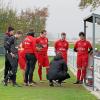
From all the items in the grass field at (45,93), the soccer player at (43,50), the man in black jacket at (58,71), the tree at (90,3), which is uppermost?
the tree at (90,3)

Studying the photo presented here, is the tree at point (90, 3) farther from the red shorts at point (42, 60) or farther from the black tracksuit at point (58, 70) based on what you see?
the black tracksuit at point (58, 70)

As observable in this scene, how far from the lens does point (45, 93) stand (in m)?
17.0

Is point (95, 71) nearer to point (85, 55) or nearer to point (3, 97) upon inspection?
point (85, 55)

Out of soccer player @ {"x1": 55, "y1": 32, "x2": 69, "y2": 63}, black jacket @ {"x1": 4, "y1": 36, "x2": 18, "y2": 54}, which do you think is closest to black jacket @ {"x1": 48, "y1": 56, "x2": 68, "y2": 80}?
black jacket @ {"x1": 4, "y1": 36, "x2": 18, "y2": 54}

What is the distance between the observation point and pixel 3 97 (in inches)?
623

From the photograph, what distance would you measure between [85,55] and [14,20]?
47.5 metres

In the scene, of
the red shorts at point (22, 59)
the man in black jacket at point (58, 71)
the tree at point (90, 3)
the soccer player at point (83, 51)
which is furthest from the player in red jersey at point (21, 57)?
the tree at point (90, 3)

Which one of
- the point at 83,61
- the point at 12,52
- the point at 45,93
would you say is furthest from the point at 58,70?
the point at 45,93

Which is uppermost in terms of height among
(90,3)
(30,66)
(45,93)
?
(90,3)

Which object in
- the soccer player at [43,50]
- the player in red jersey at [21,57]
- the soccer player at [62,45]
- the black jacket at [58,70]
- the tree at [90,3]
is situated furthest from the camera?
the tree at [90,3]

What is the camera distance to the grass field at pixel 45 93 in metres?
15.8

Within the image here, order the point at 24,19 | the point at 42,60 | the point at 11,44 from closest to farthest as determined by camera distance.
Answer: the point at 11,44
the point at 42,60
the point at 24,19

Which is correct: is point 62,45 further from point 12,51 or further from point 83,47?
point 12,51

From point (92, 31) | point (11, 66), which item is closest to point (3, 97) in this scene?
point (11, 66)
